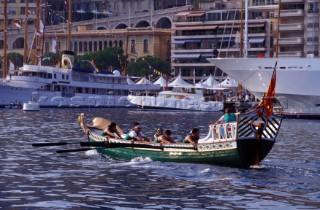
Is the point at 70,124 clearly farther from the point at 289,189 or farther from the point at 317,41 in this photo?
the point at 317,41

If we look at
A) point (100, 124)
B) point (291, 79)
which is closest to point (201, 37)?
point (291, 79)

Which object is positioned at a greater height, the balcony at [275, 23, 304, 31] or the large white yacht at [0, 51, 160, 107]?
the balcony at [275, 23, 304, 31]

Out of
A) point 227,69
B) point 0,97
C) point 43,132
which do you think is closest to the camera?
point 43,132

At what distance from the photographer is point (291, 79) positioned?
104m

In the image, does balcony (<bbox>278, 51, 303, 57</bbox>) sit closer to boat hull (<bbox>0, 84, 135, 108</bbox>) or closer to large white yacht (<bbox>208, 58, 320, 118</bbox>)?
boat hull (<bbox>0, 84, 135, 108</bbox>)

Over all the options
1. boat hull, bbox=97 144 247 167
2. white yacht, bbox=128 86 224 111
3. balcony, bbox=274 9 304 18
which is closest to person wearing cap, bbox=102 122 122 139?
boat hull, bbox=97 144 247 167

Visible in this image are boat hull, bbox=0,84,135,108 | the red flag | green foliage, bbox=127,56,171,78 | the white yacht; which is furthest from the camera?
green foliage, bbox=127,56,171,78

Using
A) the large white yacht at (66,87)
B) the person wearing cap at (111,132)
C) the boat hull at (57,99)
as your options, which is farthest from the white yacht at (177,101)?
the person wearing cap at (111,132)

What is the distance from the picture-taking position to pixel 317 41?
14512cm

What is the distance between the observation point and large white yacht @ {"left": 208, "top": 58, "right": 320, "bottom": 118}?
103562 mm

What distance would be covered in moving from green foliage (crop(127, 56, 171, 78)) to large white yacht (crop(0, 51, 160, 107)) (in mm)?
24963

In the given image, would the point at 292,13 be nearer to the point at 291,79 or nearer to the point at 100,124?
the point at 291,79

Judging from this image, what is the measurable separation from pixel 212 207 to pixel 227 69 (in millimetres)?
74956

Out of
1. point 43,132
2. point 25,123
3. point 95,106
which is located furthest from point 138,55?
point 43,132
